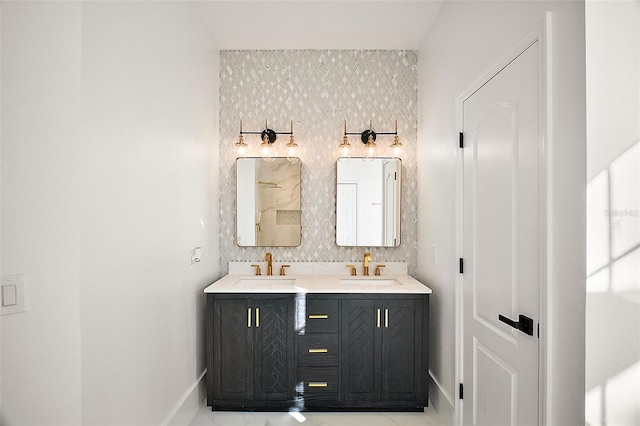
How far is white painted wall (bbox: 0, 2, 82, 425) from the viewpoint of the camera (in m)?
1.30

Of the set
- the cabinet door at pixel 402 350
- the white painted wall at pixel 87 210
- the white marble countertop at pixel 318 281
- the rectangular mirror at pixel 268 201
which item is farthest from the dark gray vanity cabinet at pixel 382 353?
the white painted wall at pixel 87 210

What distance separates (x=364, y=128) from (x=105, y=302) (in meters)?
2.33

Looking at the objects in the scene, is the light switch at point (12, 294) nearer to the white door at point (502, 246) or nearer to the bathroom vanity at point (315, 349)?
the bathroom vanity at point (315, 349)

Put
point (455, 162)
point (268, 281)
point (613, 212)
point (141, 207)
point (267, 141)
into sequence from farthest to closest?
point (267, 141), point (268, 281), point (455, 162), point (141, 207), point (613, 212)

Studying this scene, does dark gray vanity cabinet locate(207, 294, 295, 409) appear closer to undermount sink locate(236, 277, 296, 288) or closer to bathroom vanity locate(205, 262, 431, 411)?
bathroom vanity locate(205, 262, 431, 411)

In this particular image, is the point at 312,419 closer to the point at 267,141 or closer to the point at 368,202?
the point at 368,202

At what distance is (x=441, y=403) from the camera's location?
249 centimetres

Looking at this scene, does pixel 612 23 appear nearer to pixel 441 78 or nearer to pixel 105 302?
pixel 441 78

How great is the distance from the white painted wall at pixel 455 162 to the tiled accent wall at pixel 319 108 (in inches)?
5.6

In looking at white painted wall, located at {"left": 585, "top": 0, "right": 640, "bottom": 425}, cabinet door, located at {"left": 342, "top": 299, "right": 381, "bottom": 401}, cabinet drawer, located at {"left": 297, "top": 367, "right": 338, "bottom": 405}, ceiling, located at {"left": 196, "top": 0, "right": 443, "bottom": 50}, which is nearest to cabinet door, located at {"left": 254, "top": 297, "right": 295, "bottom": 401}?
cabinet drawer, located at {"left": 297, "top": 367, "right": 338, "bottom": 405}

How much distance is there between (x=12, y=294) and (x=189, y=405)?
1.52 m

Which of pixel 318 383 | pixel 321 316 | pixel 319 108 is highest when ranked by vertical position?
pixel 319 108

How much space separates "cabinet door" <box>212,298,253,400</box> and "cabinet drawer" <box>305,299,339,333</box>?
41cm

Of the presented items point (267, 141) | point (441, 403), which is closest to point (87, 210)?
point (267, 141)
